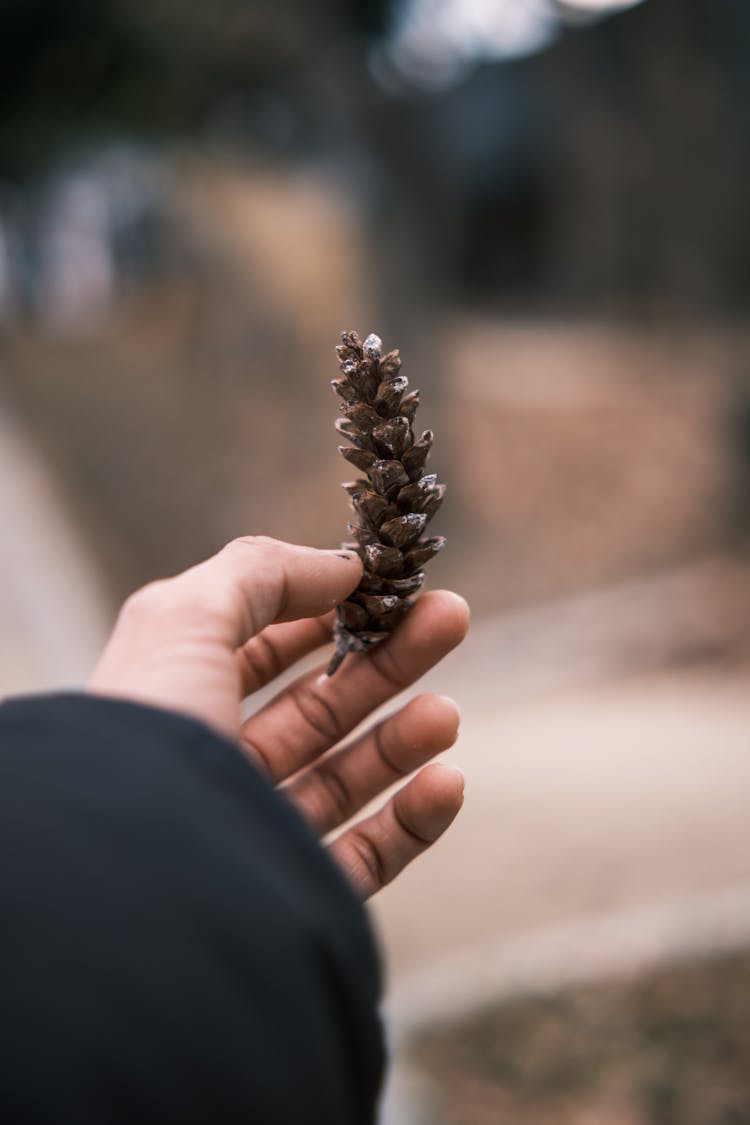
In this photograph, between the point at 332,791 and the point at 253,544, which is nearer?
the point at 253,544

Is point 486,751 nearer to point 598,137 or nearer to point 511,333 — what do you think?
point 511,333

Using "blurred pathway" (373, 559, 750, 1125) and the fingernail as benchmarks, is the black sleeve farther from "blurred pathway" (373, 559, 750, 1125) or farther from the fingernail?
"blurred pathway" (373, 559, 750, 1125)

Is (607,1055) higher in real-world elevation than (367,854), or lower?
lower

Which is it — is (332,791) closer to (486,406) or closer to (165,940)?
(165,940)

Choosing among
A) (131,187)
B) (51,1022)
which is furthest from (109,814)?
(131,187)

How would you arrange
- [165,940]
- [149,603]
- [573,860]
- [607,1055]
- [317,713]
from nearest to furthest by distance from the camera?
[165,940], [149,603], [317,713], [607,1055], [573,860]

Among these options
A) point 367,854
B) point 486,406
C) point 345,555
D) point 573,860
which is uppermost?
point 345,555

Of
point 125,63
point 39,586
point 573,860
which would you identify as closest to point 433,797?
point 573,860

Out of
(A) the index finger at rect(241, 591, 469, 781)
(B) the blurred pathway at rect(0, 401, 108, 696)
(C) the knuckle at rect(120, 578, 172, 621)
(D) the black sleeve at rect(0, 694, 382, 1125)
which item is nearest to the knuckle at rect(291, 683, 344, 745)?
(A) the index finger at rect(241, 591, 469, 781)
